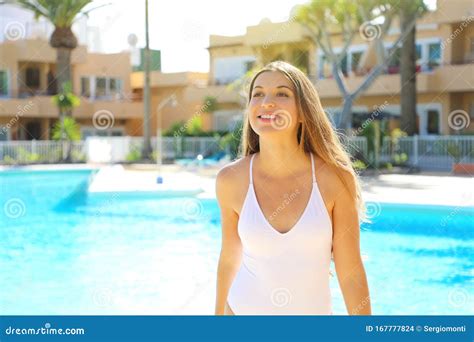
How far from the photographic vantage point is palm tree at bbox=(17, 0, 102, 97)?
1137 inches

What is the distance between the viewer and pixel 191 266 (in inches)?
319

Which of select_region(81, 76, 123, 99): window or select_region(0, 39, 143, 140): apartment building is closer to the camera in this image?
select_region(0, 39, 143, 140): apartment building

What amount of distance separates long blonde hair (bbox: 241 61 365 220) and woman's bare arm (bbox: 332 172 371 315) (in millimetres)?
30

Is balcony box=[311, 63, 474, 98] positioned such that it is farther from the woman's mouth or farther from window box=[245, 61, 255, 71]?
the woman's mouth

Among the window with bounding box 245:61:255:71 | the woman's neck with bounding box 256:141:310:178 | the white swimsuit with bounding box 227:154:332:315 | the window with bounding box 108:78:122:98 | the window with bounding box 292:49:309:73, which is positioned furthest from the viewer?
the window with bounding box 108:78:122:98

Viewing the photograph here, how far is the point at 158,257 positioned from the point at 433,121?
20.1m

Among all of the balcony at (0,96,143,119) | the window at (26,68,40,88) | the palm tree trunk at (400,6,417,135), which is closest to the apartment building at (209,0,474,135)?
the palm tree trunk at (400,6,417,135)

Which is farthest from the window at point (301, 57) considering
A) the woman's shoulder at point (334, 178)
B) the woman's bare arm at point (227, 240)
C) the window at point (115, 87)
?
the woman's shoulder at point (334, 178)

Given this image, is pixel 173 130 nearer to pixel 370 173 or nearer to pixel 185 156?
pixel 185 156

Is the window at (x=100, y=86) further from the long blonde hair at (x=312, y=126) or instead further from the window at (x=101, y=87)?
the long blonde hair at (x=312, y=126)

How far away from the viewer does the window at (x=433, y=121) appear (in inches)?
1041

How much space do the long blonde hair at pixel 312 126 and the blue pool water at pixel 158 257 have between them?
4.09 ft
